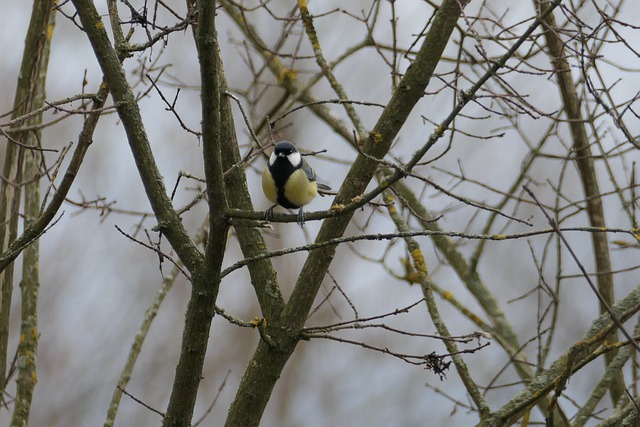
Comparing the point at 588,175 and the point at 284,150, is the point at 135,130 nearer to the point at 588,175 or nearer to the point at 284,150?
the point at 284,150

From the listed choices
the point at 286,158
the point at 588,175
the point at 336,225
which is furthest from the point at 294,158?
the point at 588,175

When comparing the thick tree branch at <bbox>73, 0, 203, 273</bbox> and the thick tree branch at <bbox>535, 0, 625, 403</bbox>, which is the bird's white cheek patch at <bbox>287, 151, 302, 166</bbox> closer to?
the thick tree branch at <bbox>73, 0, 203, 273</bbox>

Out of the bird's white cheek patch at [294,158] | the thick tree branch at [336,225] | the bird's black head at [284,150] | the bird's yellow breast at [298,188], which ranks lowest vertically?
the thick tree branch at [336,225]

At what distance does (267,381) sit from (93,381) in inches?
173

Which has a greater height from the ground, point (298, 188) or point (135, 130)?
point (298, 188)

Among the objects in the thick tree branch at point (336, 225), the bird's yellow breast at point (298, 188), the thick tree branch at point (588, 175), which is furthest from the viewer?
the thick tree branch at point (588, 175)

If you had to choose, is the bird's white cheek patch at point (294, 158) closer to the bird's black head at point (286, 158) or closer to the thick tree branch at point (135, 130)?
the bird's black head at point (286, 158)

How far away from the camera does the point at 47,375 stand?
604 cm

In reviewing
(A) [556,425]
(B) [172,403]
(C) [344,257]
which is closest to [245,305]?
(C) [344,257]

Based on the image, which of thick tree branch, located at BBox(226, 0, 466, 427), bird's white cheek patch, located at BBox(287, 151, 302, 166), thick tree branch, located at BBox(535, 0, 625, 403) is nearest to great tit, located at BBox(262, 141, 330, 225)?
bird's white cheek patch, located at BBox(287, 151, 302, 166)

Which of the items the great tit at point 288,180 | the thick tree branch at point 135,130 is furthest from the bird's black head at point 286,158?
the thick tree branch at point 135,130

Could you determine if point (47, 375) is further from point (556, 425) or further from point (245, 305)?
point (556, 425)

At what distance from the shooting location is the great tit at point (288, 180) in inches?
95.1

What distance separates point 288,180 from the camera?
241 cm
